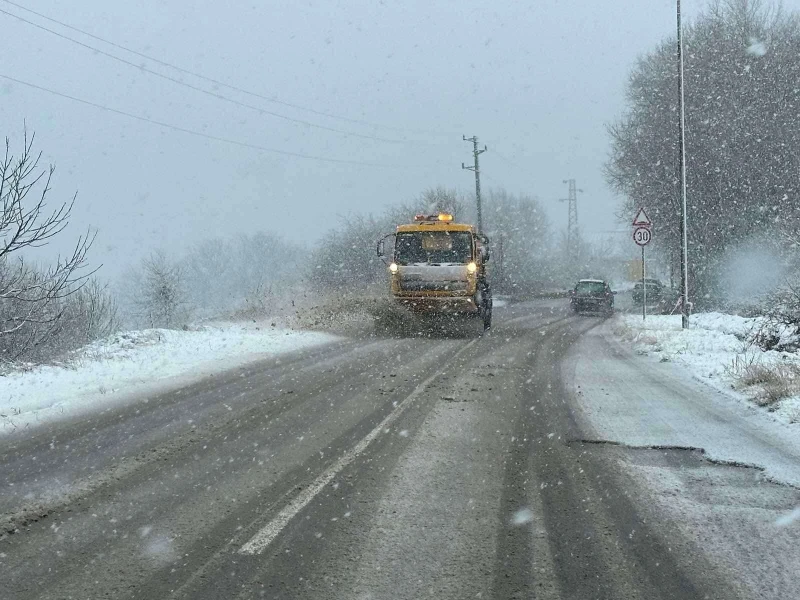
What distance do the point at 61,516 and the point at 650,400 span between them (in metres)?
6.90

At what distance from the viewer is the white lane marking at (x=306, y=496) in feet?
12.9

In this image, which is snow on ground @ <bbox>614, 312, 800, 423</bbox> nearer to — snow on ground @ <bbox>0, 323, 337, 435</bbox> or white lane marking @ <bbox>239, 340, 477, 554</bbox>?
white lane marking @ <bbox>239, 340, 477, 554</bbox>

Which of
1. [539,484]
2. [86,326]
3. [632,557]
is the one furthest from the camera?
[86,326]

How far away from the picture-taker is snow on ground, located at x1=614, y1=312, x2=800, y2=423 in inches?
318

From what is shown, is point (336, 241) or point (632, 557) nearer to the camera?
point (632, 557)

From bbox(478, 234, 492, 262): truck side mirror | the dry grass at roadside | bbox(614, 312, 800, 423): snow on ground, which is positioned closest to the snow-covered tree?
bbox(614, 312, 800, 423): snow on ground

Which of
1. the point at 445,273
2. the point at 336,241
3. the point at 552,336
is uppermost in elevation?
the point at 336,241

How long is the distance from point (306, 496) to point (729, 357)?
31.6 feet

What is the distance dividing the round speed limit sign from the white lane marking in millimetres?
13541

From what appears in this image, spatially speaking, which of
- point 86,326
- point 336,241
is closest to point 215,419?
point 86,326

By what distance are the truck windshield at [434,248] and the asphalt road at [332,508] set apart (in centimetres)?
988

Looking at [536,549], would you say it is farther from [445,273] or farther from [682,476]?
[445,273]

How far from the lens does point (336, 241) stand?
5397 cm

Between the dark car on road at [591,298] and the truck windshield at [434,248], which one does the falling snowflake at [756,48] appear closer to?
the dark car on road at [591,298]
